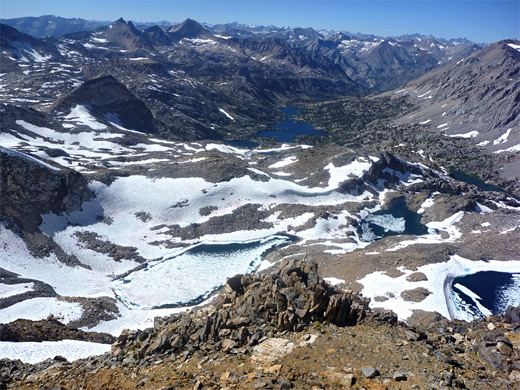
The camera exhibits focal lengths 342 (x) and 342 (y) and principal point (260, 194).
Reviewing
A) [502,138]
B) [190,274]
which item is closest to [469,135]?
[502,138]

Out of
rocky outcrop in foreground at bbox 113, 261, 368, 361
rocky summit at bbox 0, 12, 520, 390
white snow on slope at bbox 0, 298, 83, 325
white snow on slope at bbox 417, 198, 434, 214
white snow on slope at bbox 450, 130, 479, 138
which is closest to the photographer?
rocky summit at bbox 0, 12, 520, 390

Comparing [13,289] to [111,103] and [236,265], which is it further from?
[111,103]

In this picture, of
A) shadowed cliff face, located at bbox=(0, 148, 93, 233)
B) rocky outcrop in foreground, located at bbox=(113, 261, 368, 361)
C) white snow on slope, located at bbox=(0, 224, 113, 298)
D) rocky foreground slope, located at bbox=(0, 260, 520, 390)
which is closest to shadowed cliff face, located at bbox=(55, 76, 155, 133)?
shadowed cliff face, located at bbox=(0, 148, 93, 233)

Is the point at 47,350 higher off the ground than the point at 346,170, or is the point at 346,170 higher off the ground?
the point at 346,170

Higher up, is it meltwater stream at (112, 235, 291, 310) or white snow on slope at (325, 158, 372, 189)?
white snow on slope at (325, 158, 372, 189)

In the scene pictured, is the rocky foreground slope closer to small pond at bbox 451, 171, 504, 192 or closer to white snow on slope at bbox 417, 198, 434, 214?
white snow on slope at bbox 417, 198, 434, 214

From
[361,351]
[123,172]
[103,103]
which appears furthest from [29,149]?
[361,351]

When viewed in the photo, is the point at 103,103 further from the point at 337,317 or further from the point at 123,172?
the point at 337,317
